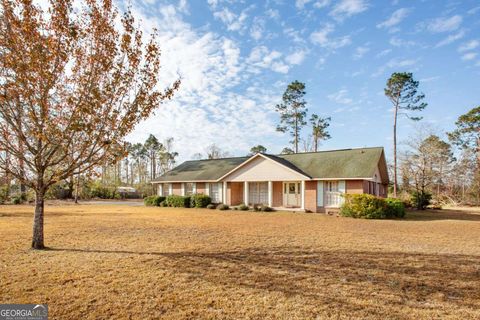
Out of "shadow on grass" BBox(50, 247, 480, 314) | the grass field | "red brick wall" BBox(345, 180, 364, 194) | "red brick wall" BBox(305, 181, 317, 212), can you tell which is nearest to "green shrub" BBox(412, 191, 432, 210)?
"red brick wall" BBox(345, 180, 364, 194)

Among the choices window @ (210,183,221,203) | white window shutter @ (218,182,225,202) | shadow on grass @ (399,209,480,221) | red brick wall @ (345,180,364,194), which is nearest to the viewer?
shadow on grass @ (399,209,480,221)

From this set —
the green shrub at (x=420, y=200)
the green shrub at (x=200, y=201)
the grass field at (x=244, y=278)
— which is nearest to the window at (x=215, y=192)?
the green shrub at (x=200, y=201)

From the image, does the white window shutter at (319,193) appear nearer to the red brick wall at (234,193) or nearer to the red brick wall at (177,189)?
the red brick wall at (234,193)

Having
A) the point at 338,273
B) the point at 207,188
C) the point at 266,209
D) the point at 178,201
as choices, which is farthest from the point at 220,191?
the point at 338,273

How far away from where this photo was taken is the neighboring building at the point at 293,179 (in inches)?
874

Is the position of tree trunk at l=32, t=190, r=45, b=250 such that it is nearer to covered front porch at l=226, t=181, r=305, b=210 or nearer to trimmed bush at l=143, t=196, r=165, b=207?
covered front porch at l=226, t=181, r=305, b=210

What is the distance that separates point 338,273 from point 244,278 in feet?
7.10

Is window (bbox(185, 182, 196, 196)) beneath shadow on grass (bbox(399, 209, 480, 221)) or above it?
above

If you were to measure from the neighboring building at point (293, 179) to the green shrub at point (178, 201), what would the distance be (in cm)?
220

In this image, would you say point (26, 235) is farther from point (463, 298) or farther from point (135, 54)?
point (463, 298)

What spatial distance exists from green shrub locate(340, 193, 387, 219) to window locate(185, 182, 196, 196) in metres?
16.4

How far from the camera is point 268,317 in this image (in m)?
4.19

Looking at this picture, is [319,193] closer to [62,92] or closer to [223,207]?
[223,207]

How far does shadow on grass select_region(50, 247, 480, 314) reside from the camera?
5.04 metres
